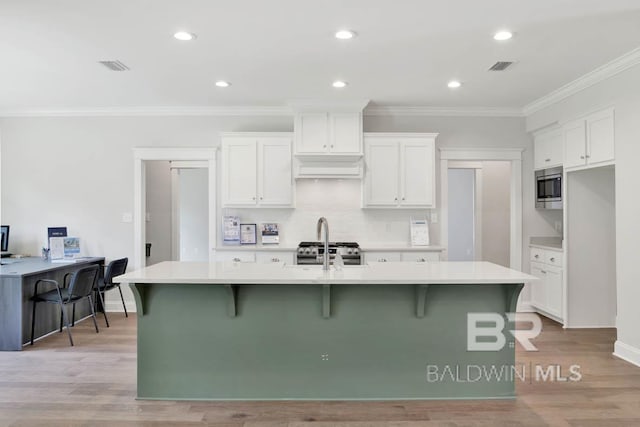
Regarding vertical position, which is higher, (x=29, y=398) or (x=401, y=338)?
(x=401, y=338)

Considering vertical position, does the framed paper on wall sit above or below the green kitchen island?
above

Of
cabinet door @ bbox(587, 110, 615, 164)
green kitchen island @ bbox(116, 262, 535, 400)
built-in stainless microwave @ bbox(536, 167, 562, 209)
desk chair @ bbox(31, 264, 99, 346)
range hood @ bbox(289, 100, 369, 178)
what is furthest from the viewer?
range hood @ bbox(289, 100, 369, 178)

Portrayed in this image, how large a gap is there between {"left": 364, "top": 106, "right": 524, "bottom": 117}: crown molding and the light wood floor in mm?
3073

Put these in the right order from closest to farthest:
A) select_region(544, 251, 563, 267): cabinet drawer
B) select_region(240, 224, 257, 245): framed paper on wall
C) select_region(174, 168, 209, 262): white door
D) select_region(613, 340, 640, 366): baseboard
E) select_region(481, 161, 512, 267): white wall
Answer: select_region(613, 340, 640, 366): baseboard
select_region(544, 251, 563, 267): cabinet drawer
select_region(240, 224, 257, 245): framed paper on wall
select_region(481, 161, 512, 267): white wall
select_region(174, 168, 209, 262): white door

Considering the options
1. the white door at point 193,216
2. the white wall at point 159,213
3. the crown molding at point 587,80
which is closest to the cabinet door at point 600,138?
the crown molding at point 587,80

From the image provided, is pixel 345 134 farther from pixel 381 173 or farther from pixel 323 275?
pixel 323 275

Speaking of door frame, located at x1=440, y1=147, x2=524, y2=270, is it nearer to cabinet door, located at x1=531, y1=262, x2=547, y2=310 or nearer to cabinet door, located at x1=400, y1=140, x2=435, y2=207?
cabinet door, located at x1=531, y1=262, x2=547, y2=310

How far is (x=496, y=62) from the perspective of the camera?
3988 millimetres

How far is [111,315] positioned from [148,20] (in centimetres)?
384

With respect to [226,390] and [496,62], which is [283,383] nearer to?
[226,390]

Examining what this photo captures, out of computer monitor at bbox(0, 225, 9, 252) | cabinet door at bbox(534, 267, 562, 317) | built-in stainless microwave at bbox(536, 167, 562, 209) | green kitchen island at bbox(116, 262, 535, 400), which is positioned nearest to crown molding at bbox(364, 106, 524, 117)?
built-in stainless microwave at bbox(536, 167, 562, 209)

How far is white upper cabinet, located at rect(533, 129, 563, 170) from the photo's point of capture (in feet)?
16.7

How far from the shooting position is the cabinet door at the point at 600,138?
4152 millimetres

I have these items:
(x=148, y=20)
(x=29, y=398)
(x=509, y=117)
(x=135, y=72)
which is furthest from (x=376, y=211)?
(x=29, y=398)
